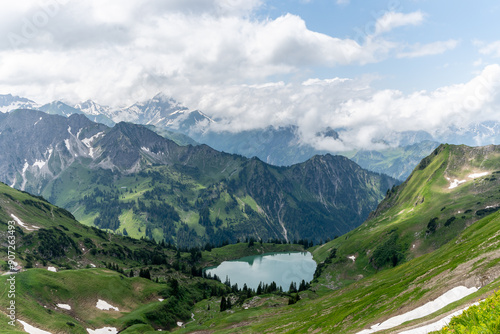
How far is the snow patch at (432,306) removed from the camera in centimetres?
4328

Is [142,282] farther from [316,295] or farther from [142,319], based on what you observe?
[316,295]

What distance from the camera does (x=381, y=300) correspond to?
6994 centimetres

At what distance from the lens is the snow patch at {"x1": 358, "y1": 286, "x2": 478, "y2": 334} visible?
43.3 metres

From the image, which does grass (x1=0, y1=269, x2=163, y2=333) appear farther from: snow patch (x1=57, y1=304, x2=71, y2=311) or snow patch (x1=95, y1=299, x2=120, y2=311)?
snow patch (x1=95, y1=299, x2=120, y2=311)

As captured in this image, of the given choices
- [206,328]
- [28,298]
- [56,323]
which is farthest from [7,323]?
[206,328]

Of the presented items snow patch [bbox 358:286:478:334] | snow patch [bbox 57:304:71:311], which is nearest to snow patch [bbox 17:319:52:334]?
snow patch [bbox 57:304:71:311]

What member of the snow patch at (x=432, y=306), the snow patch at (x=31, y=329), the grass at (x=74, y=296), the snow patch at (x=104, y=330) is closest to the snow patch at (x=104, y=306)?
the grass at (x=74, y=296)

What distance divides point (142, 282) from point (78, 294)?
39.9 metres

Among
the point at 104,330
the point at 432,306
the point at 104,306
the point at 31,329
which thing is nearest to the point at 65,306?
the point at 104,306

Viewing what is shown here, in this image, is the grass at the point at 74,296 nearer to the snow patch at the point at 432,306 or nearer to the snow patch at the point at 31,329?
the snow patch at the point at 31,329

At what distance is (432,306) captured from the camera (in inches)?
1781

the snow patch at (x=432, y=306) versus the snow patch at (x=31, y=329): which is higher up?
the snow patch at (x=31, y=329)

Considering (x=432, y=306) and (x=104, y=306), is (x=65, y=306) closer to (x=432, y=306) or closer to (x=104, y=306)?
(x=104, y=306)

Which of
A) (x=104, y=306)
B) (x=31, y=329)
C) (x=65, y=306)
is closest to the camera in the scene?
(x=31, y=329)
